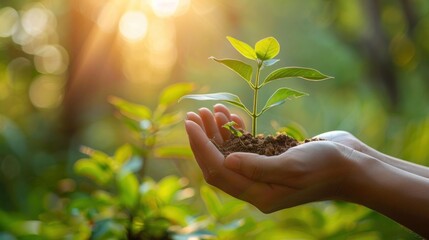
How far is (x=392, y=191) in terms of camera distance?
0.93 m

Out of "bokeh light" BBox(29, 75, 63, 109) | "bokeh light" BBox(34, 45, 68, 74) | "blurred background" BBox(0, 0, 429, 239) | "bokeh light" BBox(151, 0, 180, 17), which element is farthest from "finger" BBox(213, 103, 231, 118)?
"bokeh light" BBox(34, 45, 68, 74)

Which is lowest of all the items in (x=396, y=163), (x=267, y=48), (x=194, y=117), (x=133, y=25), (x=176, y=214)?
(x=176, y=214)

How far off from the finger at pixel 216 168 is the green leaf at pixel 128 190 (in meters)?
0.31

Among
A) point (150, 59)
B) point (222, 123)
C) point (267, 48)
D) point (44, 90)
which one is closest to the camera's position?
point (267, 48)

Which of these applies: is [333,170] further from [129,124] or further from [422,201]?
[129,124]

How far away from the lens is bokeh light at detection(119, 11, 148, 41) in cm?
409

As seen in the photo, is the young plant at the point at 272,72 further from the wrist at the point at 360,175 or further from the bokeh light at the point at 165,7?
the bokeh light at the point at 165,7

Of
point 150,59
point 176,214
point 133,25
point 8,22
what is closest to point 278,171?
point 176,214

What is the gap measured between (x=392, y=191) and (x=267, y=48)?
31cm

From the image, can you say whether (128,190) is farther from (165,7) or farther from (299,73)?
(165,7)

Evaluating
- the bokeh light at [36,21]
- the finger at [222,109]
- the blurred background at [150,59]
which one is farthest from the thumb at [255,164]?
the bokeh light at [36,21]

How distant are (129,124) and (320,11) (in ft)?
13.6

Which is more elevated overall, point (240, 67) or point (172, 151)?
point (240, 67)

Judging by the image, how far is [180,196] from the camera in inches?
51.6
